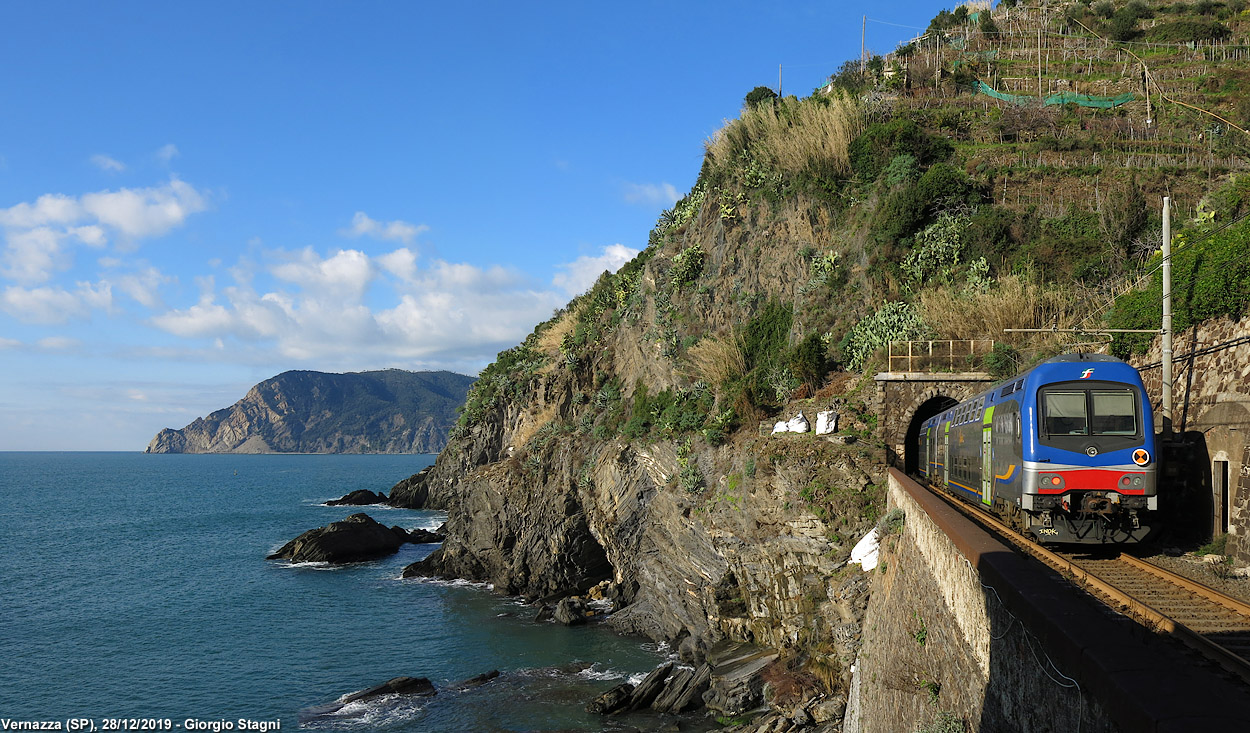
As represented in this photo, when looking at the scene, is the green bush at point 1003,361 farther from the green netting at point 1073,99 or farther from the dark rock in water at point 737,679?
the green netting at point 1073,99

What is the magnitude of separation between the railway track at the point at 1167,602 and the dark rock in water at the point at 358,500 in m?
87.4

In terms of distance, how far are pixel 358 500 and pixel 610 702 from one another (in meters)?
74.8

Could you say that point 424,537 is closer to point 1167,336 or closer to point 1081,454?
point 1081,454

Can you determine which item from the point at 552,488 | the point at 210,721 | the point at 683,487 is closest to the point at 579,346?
the point at 552,488

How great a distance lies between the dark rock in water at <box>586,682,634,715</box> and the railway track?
15.1m

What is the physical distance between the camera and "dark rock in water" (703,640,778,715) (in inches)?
868

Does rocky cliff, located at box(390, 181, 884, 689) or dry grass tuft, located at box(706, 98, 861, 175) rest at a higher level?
dry grass tuft, located at box(706, 98, 861, 175)

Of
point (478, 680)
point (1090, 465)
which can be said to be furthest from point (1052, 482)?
point (478, 680)

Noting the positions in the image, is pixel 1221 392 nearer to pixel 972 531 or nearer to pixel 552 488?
pixel 972 531

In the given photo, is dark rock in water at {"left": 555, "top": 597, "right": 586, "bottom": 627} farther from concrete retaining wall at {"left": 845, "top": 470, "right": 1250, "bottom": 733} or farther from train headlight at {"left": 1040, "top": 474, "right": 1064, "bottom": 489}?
train headlight at {"left": 1040, "top": 474, "right": 1064, "bottom": 489}

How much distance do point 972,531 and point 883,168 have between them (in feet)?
92.7

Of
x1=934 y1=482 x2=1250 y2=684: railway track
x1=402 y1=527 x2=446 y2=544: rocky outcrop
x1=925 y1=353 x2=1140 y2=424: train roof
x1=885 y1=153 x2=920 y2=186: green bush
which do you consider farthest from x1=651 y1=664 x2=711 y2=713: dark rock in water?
x1=402 y1=527 x2=446 y2=544: rocky outcrop

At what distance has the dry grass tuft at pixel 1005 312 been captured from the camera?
26797 mm

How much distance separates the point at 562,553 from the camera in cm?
3978
